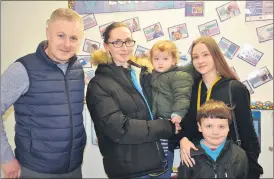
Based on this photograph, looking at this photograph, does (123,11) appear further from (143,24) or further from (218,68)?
(218,68)

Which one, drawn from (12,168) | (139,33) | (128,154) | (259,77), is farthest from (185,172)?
(139,33)

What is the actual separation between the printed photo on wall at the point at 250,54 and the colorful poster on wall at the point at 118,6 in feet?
2.18

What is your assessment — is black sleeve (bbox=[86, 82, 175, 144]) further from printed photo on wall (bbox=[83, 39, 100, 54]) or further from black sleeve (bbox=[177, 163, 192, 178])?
printed photo on wall (bbox=[83, 39, 100, 54])

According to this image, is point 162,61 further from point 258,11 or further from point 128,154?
point 258,11

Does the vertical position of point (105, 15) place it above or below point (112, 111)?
above

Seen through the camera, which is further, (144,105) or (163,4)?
(163,4)

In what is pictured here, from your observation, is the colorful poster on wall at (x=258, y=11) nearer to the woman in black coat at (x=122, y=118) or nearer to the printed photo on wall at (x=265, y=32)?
the printed photo on wall at (x=265, y=32)

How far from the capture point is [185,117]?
166 centimetres

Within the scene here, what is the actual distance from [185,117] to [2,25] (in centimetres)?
208

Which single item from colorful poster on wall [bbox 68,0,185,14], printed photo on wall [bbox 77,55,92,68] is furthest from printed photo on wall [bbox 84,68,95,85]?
colorful poster on wall [bbox 68,0,185,14]

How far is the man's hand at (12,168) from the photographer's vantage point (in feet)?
4.74

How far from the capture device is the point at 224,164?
1.48 m

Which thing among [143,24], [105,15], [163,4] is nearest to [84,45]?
[105,15]

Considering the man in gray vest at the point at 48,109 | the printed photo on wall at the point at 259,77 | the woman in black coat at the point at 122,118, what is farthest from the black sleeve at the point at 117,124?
the printed photo on wall at the point at 259,77
